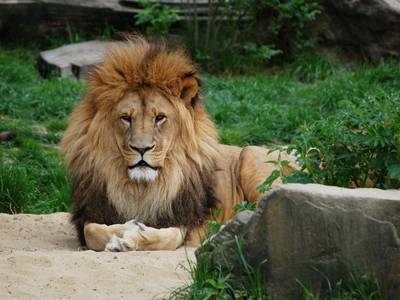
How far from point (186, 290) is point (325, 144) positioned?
1.16m

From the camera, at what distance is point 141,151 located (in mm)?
6266

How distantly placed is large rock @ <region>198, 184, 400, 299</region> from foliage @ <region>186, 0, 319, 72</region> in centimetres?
831

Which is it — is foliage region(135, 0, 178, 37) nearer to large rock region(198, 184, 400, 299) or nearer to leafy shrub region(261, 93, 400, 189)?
leafy shrub region(261, 93, 400, 189)

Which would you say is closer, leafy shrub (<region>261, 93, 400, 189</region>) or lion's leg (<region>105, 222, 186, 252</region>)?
leafy shrub (<region>261, 93, 400, 189</region>)

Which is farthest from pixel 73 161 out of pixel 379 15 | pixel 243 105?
pixel 379 15

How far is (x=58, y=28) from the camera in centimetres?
1382

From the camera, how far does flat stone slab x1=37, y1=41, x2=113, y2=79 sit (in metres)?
12.1

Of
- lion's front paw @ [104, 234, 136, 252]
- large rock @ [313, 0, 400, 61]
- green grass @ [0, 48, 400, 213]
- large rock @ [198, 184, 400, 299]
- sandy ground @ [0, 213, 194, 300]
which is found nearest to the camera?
large rock @ [198, 184, 400, 299]

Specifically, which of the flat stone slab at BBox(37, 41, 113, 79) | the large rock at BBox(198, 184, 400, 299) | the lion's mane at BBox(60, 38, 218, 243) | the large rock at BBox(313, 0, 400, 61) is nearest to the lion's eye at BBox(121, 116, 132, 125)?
the lion's mane at BBox(60, 38, 218, 243)

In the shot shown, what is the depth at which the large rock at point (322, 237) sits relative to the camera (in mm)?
4168

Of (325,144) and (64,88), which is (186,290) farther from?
(64,88)

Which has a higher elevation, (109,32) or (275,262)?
(275,262)

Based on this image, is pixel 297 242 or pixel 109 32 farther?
pixel 109 32

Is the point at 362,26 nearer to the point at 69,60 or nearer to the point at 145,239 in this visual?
the point at 69,60
